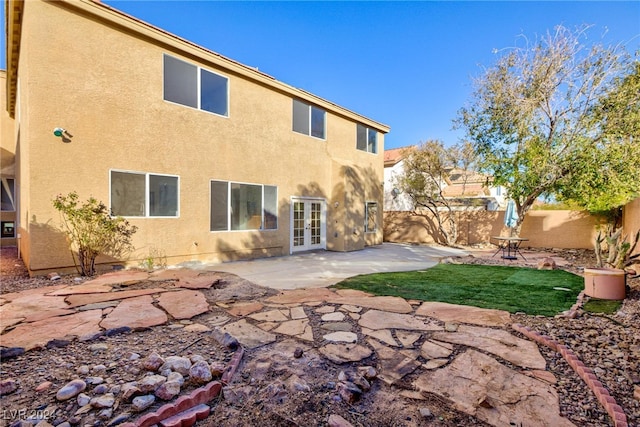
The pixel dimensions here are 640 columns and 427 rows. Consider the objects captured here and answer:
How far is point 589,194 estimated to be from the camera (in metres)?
9.97

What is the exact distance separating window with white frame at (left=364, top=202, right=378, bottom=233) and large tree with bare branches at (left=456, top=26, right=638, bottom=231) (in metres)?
5.33

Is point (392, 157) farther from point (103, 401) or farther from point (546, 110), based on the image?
point (103, 401)

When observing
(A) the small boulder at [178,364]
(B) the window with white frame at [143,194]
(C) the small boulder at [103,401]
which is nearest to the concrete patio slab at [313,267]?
(B) the window with white frame at [143,194]

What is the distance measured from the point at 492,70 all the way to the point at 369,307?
10734 millimetres

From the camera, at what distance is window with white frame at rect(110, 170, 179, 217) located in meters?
7.46

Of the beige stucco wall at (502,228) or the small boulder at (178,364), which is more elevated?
the beige stucco wall at (502,228)

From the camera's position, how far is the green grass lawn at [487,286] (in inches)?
198

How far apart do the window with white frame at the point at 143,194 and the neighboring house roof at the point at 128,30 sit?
3.62 metres

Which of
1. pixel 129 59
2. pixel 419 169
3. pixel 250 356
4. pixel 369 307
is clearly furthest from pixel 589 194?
pixel 129 59

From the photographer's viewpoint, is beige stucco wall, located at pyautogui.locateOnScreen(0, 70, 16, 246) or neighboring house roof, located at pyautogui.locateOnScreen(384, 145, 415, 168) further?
neighboring house roof, located at pyautogui.locateOnScreen(384, 145, 415, 168)

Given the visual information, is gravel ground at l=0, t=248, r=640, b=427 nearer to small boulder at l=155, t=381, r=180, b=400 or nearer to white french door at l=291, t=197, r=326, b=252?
small boulder at l=155, t=381, r=180, b=400

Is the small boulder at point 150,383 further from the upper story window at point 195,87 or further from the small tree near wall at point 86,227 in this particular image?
the upper story window at point 195,87

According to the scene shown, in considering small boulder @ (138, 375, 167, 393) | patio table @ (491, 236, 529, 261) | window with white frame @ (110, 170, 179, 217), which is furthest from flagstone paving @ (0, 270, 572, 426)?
patio table @ (491, 236, 529, 261)

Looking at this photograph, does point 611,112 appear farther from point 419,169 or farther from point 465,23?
point 419,169
